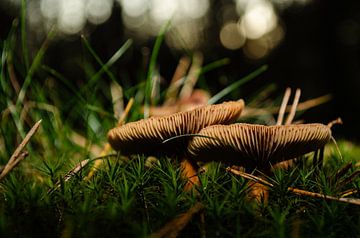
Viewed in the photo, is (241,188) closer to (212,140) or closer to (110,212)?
(212,140)

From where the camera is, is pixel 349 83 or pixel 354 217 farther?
pixel 349 83

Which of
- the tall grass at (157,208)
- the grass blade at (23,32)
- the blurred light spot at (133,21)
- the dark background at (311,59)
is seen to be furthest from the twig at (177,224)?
the blurred light spot at (133,21)

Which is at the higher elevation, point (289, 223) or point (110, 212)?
point (110, 212)

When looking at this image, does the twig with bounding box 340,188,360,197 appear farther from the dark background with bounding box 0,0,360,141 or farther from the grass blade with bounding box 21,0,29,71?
the dark background with bounding box 0,0,360,141

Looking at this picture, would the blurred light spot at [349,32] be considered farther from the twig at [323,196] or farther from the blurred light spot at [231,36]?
the twig at [323,196]

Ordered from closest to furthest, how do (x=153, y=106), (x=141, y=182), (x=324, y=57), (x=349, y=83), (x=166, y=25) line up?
1. (x=141, y=182)
2. (x=166, y=25)
3. (x=153, y=106)
4. (x=349, y=83)
5. (x=324, y=57)

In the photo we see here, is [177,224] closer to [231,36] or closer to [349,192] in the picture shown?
[349,192]

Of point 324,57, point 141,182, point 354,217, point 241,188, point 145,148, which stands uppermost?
point 324,57

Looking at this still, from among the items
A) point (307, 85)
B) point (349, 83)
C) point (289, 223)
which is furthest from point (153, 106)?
point (307, 85)
